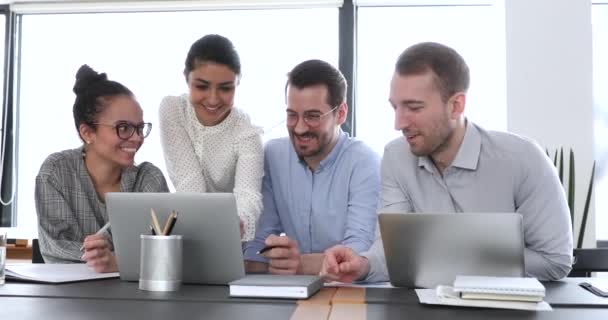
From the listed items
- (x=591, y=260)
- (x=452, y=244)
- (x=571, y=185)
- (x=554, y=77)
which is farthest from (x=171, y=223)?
(x=554, y=77)

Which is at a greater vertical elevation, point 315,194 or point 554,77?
point 554,77

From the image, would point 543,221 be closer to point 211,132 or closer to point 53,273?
point 211,132

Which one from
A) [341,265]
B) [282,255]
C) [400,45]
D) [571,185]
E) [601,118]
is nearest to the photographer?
[341,265]

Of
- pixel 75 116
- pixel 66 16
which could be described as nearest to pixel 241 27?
pixel 66 16

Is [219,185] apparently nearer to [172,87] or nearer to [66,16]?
[172,87]

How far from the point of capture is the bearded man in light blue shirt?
2.09m

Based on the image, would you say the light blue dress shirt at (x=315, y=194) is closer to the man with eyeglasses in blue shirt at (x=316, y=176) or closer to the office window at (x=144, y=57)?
the man with eyeglasses in blue shirt at (x=316, y=176)

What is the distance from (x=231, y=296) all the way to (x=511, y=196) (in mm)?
1027

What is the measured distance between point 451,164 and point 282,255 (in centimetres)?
64

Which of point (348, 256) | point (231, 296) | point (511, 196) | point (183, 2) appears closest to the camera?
point (231, 296)

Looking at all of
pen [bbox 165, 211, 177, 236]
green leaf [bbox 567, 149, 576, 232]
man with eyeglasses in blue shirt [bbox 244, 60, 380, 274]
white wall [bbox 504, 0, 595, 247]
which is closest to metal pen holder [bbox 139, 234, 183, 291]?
pen [bbox 165, 211, 177, 236]

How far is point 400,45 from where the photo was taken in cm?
456

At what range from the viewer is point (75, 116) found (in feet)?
8.42

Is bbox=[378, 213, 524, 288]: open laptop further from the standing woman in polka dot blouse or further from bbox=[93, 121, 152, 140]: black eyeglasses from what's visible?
bbox=[93, 121, 152, 140]: black eyeglasses
